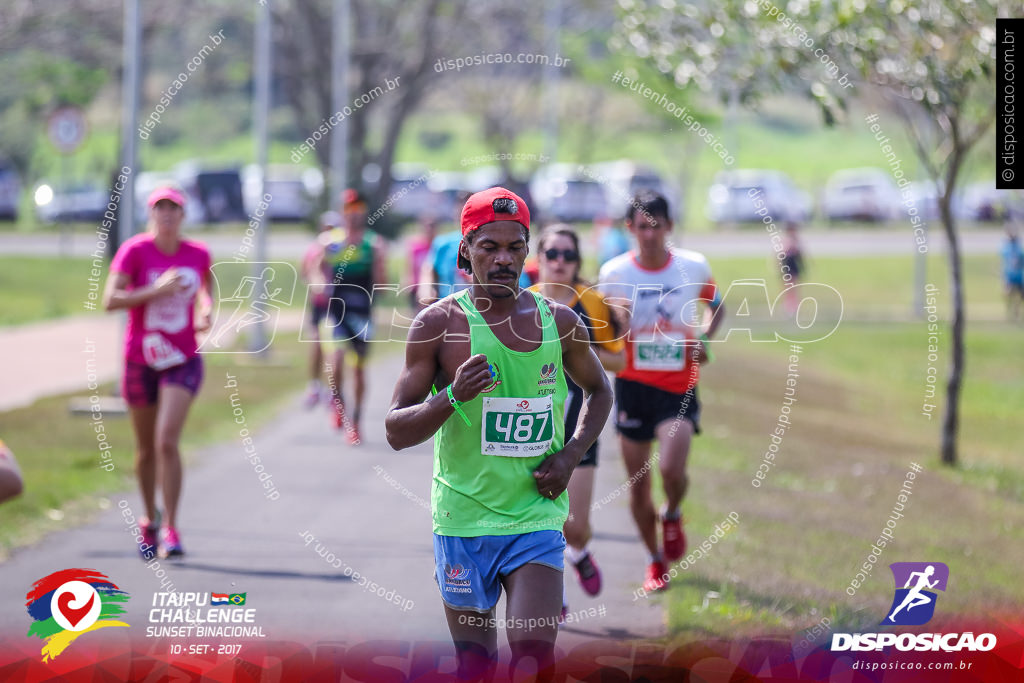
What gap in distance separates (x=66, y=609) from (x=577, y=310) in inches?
109

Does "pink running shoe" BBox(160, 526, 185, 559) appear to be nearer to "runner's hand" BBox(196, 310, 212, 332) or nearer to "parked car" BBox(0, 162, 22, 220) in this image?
"runner's hand" BBox(196, 310, 212, 332)

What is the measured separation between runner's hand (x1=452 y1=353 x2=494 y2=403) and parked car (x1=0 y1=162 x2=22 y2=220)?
4332 centimetres

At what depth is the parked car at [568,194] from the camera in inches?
1282

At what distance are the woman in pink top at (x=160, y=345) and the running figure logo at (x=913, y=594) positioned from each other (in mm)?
3987

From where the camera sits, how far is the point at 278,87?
38.1 meters

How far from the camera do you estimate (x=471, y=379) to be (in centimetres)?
412

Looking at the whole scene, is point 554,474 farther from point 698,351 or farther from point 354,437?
point 354,437

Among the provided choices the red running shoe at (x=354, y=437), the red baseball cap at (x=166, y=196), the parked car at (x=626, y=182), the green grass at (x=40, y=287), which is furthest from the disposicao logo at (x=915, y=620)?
the parked car at (x=626, y=182)

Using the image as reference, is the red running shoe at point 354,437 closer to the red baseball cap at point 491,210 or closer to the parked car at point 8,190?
the red baseball cap at point 491,210

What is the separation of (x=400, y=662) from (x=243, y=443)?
6.80 metres

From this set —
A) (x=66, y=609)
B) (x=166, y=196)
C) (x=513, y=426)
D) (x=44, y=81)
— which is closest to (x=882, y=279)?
(x=44, y=81)

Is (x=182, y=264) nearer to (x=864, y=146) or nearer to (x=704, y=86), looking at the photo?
(x=704, y=86)

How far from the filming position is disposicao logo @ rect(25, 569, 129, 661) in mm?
5805

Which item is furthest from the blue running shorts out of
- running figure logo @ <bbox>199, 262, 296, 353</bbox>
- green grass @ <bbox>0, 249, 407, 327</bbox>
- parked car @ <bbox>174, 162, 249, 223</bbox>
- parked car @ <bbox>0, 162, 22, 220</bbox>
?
parked car @ <bbox>0, 162, 22, 220</bbox>
